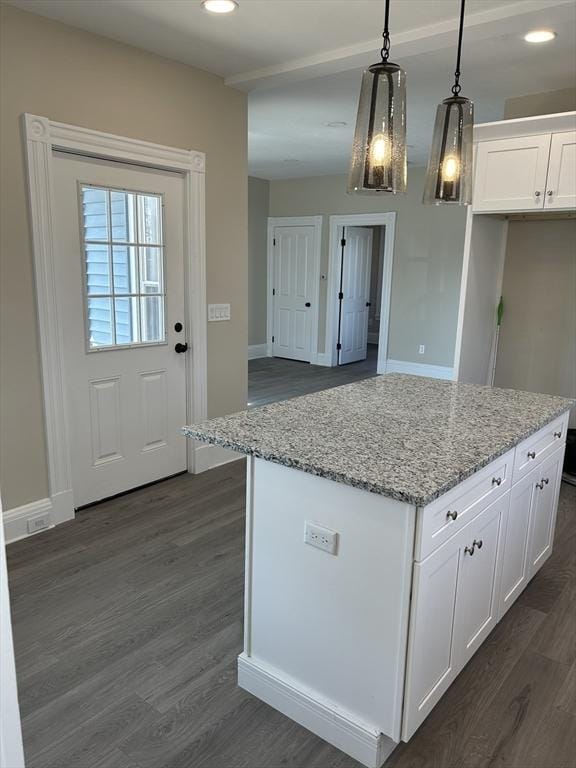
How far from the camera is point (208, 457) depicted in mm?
4172

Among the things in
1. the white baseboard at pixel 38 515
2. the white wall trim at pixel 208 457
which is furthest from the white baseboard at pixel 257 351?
the white baseboard at pixel 38 515

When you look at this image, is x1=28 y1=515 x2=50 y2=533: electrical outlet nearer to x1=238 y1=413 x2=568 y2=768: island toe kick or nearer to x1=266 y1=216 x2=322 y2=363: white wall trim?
x1=238 y1=413 x2=568 y2=768: island toe kick

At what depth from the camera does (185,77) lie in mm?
3545

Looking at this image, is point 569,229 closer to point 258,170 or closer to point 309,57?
point 309,57

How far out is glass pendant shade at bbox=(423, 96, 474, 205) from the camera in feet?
6.49

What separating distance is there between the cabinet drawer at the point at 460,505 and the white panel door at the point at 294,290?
20.9 feet

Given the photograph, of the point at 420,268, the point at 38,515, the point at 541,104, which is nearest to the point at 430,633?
the point at 38,515

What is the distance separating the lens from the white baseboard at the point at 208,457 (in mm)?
4078

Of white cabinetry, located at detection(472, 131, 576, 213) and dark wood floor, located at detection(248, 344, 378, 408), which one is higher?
white cabinetry, located at detection(472, 131, 576, 213)

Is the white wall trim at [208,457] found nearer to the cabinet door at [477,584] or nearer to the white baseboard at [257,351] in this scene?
the cabinet door at [477,584]

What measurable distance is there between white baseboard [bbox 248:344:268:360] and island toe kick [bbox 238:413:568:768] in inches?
265

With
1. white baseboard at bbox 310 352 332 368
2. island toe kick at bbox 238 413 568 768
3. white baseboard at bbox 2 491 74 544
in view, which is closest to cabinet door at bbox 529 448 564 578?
island toe kick at bbox 238 413 568 768

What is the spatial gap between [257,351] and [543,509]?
6.57 metres

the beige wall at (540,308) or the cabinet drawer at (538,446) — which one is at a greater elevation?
the beige wall at (540,308)
